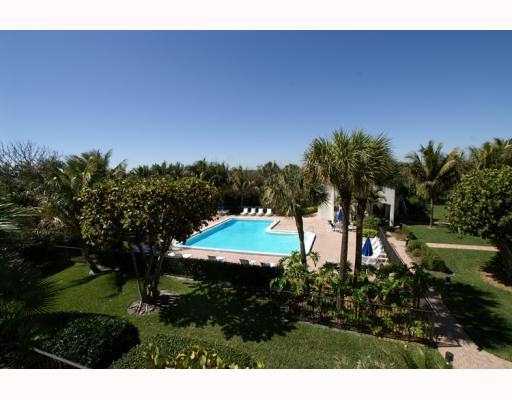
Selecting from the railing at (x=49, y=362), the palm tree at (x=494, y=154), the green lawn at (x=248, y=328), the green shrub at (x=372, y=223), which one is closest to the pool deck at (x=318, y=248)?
→ the green shrub at (x=372, y=223)

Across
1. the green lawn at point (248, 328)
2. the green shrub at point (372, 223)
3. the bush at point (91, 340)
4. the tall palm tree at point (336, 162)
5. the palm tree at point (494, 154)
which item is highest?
the palm tree at point (494, 154)

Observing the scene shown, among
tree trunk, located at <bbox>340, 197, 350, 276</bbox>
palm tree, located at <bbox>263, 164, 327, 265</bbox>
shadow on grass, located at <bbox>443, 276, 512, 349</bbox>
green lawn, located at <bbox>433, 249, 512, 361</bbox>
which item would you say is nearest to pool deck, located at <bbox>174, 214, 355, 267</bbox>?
palm tree, located at <bbox>263, 164, 327, 265</bbox>

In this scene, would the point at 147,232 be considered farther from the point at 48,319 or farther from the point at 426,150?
the point at 426,150

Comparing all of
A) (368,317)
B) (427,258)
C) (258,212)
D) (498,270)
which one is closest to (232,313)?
(368,317)

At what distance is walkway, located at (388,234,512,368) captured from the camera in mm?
7934

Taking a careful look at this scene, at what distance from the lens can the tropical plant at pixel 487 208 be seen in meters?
11.7

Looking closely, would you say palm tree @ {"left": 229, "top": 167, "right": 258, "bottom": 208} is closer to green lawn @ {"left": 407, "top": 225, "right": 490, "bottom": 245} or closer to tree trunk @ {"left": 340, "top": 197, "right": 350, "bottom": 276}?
green lawn @ {"left": 407, "top": 225, "right": 490, "bottom": 245}

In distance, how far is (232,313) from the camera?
10.9m

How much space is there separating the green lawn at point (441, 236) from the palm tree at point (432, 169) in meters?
1.56

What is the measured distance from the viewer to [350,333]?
31.3 ft

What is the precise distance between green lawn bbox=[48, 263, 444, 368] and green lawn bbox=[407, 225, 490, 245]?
49.0 ft

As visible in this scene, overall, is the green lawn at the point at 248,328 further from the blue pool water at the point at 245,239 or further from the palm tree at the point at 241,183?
the palm tree at the point at 241,183

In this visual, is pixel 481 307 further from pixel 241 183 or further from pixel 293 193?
pixel 241 183
